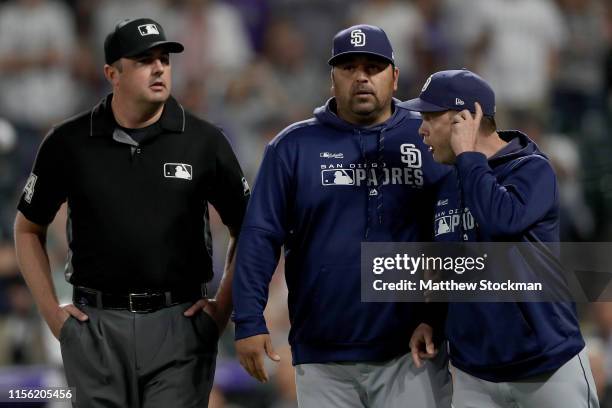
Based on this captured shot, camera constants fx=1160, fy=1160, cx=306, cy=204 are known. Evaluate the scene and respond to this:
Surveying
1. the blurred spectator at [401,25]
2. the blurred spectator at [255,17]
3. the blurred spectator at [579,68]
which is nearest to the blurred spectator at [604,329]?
the blurred spectator at [579,68]

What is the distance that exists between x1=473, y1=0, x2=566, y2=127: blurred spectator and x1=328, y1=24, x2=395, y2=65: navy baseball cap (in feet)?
18.4

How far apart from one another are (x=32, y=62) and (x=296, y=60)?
7.77 feet

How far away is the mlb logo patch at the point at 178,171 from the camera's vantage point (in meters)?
4.73

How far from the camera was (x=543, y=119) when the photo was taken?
396 inches

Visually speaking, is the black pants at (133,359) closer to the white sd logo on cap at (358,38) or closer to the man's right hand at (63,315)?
the man's right hand at (63,315)

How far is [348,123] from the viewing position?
15.7 ft

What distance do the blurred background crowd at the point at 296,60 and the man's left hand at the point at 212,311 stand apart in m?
4.68

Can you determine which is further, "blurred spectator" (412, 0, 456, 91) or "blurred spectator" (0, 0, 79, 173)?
"blurred spectator" (412, 0, 456, 91)

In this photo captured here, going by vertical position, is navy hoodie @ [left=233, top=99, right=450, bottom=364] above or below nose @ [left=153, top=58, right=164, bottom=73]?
below

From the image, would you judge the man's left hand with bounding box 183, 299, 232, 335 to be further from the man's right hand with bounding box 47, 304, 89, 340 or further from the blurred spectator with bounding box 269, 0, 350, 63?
the blurred spectator with bounding box 269, 0, 350, 63

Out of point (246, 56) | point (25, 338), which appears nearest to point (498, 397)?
point (25, 338)

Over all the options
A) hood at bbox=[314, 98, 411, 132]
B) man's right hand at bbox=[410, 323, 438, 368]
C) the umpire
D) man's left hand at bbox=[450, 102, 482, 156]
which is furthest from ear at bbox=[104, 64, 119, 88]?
man's right hand at bbox=[410, 323, 438, 368]

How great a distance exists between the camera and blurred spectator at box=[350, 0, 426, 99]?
1053cm

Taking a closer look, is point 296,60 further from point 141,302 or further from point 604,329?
point 141,302
